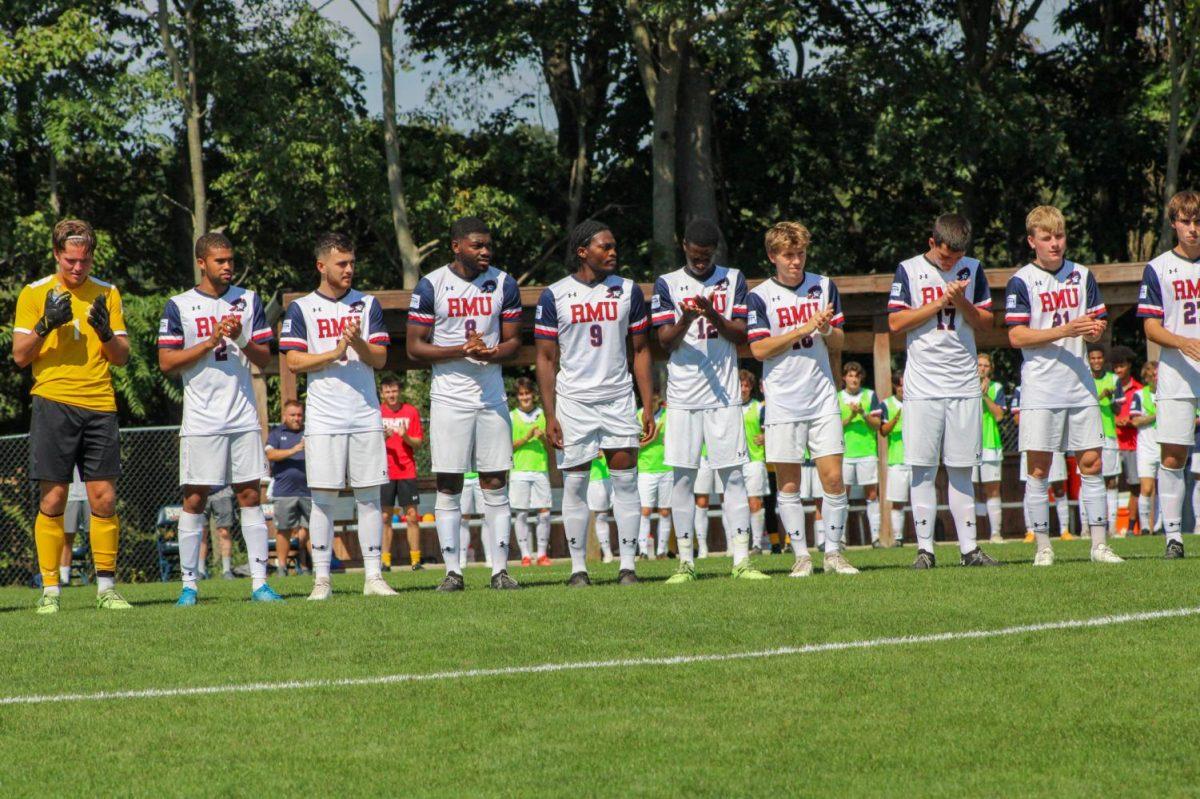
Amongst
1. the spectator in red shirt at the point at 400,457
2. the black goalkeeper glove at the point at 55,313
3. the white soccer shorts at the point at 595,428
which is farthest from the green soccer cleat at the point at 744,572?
the spectator in red shirt at the point at 400,457

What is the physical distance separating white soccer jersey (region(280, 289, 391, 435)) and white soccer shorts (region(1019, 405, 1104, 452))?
428cm

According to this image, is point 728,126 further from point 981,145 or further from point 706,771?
point 706,771

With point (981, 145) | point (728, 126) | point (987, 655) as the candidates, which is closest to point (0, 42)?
point (728, 126)

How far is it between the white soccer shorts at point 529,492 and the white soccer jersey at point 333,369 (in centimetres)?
936

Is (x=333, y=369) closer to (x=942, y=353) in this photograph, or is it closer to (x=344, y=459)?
(x=344, y=459)

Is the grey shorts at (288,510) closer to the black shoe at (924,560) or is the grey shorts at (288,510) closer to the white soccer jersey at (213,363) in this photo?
the white soccer jersey at (213,363)

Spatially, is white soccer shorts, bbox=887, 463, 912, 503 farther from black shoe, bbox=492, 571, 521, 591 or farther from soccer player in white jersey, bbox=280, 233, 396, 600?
soccer player in white jersey, bbox=280, 233, 396, 600

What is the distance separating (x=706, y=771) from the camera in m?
4.74

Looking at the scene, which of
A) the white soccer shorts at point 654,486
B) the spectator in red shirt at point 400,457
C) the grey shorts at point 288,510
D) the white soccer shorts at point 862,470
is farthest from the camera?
the white soccer shorts at point 862,470

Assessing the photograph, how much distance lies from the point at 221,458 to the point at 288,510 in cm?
856

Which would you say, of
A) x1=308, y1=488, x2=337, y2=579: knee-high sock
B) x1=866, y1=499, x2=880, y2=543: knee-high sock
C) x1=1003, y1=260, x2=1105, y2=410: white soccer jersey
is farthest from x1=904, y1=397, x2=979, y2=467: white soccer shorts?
x1=866, y1=499, x2=880, y2=543: knee-high sock

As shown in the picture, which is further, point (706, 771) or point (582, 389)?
point (582, 389)

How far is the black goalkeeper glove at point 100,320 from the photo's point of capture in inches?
375

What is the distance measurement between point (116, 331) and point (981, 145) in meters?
21.6
